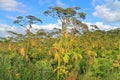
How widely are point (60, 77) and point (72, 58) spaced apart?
0.60 m

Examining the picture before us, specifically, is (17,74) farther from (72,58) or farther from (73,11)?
(73,11)

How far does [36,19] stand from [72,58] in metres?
11.5

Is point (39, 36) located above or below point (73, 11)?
below

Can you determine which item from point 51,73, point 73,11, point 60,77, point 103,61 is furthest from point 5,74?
point 73,11

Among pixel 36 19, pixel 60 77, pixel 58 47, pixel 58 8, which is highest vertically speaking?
pixel 58 8

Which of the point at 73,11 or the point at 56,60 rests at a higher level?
the point at 73,11

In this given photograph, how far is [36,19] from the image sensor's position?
18.2 m

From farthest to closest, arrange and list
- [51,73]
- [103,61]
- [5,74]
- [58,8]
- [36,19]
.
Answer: [58,8]
[36,19]
[103,61]
[51,73]
[5,74]

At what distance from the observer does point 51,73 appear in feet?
20.5

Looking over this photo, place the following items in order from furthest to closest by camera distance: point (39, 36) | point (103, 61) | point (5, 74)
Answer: point (39, 36), point (103, 61), point (5, 74)

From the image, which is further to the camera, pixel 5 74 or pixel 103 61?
pixel 103 61

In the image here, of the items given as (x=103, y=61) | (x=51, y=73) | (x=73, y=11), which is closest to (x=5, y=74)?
(x=51, y=73)

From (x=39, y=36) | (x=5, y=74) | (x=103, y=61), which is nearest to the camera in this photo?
(x=5, y=74)

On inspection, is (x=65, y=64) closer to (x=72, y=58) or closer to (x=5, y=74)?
(x=72, y=58)
